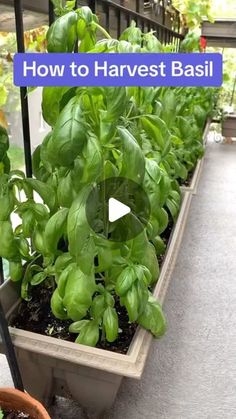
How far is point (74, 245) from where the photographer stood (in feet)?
2.27

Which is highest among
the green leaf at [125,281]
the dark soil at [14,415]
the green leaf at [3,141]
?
the green leaf at [3,141]

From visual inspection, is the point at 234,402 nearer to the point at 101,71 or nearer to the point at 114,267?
the point at 114,267

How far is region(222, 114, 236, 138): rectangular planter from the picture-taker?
4.11 meters

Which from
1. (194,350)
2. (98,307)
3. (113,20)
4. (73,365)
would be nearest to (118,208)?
(98,307)

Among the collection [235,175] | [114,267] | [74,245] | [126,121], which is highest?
[126,121]

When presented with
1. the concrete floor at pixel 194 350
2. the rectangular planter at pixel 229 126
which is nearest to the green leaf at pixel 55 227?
the concrete floor at pixel 194 350

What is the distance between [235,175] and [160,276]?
2.26 meters

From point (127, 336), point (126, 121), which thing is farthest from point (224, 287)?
point (126, 121)

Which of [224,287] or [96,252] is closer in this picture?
[96,252]

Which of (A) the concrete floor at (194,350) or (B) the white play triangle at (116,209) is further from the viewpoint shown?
(A) the concrete floor at (194,350)

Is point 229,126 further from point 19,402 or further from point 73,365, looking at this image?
point 19,402

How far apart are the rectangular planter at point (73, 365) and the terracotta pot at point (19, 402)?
81mm

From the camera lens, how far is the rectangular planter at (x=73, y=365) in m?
0.76

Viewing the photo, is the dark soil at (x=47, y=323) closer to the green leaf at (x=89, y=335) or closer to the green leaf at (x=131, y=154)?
the green leaf at (x=89, y=335)
